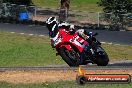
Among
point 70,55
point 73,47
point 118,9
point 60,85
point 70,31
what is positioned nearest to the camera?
point 60,85

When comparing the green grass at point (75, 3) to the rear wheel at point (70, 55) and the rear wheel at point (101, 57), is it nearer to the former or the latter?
the rear wheel at point (101, 57)

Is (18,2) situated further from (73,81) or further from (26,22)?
(73,81)

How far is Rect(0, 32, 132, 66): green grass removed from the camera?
2139cm

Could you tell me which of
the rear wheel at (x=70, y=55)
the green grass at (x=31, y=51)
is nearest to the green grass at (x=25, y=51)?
the green grass at (x=31, y=51)

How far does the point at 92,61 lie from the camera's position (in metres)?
15.8

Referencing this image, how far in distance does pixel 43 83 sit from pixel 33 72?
1555mm

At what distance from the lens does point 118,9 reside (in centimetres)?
4006

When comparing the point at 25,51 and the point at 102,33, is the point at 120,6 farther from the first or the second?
the point at 25,51

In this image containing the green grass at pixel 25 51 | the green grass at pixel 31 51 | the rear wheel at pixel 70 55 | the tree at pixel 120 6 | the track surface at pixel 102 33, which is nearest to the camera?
the rear wheel at pixel 70 55

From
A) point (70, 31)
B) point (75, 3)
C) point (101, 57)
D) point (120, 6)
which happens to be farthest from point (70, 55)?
point (75, 3)

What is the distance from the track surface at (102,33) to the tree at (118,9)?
100 inches

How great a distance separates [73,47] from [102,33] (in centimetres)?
1795

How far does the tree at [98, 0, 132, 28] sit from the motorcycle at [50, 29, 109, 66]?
21.4 m

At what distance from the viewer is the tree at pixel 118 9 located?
122ft
